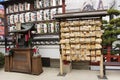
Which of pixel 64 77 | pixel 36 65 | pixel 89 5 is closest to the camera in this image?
pixel 64 77

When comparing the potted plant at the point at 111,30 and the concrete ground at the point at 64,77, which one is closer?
the concrete ground at the point at 64,77

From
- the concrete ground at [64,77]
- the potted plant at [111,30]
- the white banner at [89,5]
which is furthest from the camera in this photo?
the white banner at [89,5]

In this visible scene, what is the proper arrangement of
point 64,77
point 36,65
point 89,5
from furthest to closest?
point 89,5 < point 36,65 < point 64,77

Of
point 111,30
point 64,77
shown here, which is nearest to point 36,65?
point 64,77

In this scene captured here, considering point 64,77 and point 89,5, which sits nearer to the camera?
point 64,77

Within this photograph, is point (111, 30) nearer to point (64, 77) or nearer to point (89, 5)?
point (89, 5)

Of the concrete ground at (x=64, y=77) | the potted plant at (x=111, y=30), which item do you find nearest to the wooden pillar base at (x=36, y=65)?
the concrete ground at (x=64, y=77)

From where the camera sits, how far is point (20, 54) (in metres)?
5.45

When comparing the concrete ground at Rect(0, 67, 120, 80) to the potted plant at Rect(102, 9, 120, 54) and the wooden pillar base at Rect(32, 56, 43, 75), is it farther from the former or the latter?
the potted plant at Rect(102, 9, 120, 54)

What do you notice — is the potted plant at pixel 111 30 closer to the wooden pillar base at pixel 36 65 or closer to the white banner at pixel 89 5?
the white banner at pixel 89 5

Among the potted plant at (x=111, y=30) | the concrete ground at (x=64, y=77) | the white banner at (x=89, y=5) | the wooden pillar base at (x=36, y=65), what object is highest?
the white banner at (x=89, y=5)

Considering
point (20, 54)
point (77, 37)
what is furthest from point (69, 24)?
point (20, 54)

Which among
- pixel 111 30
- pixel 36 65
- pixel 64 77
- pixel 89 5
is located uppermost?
pixel 89 5

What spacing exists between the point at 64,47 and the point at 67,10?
1978 millimetres
